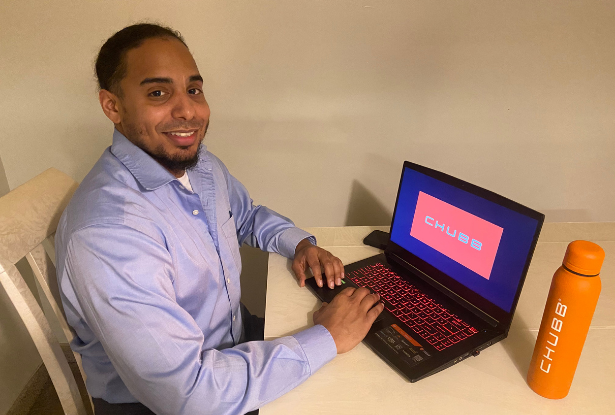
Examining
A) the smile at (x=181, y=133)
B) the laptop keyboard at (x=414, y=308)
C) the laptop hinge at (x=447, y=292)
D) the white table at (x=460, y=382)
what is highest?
the smile at (x=181, y=133)

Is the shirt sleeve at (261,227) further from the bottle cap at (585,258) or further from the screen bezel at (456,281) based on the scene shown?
the bottle cap at (585,258)

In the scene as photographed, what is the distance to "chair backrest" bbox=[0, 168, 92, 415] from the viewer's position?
2.89 ft

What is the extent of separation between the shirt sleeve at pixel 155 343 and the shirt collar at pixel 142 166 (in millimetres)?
156

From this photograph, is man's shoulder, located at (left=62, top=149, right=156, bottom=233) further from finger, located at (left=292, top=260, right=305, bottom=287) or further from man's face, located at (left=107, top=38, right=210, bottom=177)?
finger, located at (left=292, top=260, right=305, bottom=287)

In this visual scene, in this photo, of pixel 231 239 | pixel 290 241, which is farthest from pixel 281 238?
pixel 231 239

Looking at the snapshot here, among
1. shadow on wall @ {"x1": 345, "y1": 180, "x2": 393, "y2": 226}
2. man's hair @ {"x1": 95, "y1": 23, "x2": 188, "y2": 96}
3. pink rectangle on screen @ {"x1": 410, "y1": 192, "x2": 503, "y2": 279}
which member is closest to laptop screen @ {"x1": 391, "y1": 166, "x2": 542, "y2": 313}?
pink rectangle on screen @ {"x1": 410, "y1": 192, "x2": 503, "y2": 279}

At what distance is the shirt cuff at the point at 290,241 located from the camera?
4.03 ft

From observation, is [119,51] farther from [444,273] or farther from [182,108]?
[444,273]

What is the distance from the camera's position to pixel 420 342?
2.88 feet

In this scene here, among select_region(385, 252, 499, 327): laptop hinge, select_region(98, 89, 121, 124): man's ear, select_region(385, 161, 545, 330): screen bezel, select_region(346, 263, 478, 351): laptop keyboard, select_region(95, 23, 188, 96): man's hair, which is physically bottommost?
select_region(346, 263, 478, 351): laptop keyboard

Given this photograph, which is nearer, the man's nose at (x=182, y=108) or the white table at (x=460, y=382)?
the white table at (x=460, y=382)

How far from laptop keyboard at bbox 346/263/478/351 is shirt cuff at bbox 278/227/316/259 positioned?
0.19 metres

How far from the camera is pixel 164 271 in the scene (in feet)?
2.70

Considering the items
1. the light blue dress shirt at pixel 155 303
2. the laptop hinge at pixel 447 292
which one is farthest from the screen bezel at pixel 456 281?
the light blue dress shirt at pixel 155 303
